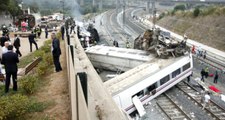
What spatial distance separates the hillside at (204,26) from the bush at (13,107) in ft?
128

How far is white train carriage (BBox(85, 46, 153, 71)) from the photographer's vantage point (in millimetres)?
27333

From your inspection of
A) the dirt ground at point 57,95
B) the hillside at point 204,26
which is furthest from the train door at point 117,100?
the hillside at point 204,26

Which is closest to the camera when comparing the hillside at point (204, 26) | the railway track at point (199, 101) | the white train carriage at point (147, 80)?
the railway track at point (199, 101)

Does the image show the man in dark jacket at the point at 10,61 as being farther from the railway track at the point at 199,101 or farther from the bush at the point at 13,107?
the railway track at the point at 199,101

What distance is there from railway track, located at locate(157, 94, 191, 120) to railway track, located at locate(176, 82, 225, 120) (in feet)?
5.18

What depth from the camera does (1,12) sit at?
148 feet

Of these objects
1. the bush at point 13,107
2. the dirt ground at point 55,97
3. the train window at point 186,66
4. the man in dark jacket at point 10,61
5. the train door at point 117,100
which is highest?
the man in dark jacket at point 10,61

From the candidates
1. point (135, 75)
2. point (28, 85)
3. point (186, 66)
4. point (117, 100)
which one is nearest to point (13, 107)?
point (28, 85)

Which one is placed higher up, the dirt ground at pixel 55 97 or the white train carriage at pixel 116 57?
the dirt ground at pixel 55 97

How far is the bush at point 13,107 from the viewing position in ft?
25.7

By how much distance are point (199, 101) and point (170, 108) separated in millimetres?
2516

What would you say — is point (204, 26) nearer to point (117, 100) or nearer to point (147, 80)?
point (147, 80)

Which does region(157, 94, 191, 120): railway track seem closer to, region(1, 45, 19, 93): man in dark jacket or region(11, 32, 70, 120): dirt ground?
region(11, 32, 70, 120): dirt ground

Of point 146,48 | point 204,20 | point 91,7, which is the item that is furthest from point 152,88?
point 91,7
